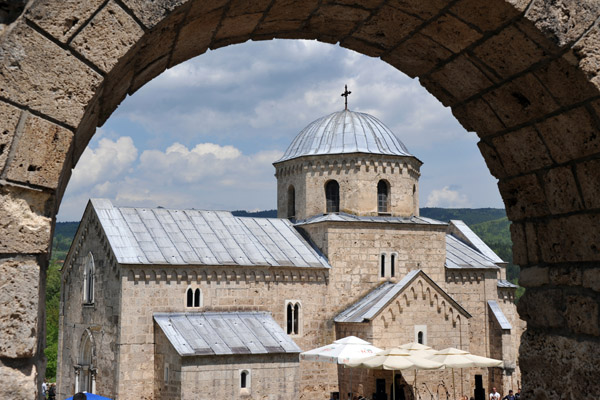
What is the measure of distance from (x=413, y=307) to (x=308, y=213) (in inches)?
256

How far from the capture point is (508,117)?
16.1 feet

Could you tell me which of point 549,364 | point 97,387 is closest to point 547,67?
point 549,364

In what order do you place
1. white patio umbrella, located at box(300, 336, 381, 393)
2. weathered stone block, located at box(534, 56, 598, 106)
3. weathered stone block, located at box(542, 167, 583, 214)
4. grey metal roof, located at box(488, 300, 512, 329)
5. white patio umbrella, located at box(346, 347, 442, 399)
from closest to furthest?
weathered stone block, located at box(534, 56, 598, 106), weathered stone block, located at box(542, 167, 583, 214), white patio umbrella, located at box(346, 347, 442, 399), white patio umbrella, located at box(300, 336, 381, 393), grey metal roof, located at box(488, 300, 512, 329)

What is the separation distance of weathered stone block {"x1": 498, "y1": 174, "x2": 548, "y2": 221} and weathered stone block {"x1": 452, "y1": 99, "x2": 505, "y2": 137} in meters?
0.43

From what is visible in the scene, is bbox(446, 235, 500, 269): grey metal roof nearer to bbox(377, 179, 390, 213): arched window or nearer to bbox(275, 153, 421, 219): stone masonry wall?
bbox(275, 153, 421, 219): stone masonry wall

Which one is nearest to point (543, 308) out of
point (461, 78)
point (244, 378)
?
point (461, 78)

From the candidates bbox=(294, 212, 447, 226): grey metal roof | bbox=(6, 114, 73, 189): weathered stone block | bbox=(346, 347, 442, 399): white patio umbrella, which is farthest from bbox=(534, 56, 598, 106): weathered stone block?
bbox=(294, 212, 447, 226): grey metal roof

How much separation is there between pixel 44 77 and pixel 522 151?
3.37 meters

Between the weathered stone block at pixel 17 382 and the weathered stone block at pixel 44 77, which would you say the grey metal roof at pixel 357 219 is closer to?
the weathered stone block at pixel 44 77

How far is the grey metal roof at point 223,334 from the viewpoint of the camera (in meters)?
22.0

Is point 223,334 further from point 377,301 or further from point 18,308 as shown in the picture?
point 18,308

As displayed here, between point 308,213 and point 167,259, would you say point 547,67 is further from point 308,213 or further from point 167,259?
point 308,213

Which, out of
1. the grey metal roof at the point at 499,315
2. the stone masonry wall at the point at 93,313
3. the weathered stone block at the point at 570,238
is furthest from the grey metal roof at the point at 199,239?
the weathered stone block at the point at 570,238

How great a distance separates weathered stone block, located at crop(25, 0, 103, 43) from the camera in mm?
3270
